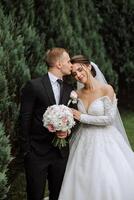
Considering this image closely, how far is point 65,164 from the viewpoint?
20.5ft

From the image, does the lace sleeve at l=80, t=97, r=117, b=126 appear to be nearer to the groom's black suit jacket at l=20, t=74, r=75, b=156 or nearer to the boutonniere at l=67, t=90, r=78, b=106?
the boutonniere at l=67, t=90, r=78, b=106

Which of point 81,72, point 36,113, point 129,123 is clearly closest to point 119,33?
point 129,123

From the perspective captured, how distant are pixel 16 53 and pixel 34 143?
3.83 ft

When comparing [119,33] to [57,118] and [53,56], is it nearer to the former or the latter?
[53,56]

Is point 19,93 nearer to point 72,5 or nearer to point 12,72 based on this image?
point 12,72

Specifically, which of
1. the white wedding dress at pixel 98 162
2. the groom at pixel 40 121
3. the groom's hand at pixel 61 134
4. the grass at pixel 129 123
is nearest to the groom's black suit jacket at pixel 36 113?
the groom at pixel 40 121

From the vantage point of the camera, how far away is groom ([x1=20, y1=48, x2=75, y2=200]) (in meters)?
5.98

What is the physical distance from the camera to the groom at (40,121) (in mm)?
5980

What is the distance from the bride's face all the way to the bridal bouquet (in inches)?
19.5

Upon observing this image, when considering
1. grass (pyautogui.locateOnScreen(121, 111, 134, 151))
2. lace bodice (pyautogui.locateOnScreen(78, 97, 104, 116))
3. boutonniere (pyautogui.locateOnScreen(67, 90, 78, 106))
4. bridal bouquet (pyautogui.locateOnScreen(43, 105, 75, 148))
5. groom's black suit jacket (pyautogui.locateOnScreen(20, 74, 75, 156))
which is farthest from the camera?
grass (pyautogui.locateOnScreen(121, 111, 134, 151))

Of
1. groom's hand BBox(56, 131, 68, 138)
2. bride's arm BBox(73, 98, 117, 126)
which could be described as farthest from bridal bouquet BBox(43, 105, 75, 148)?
bride's arm BBox(73, 98, 117, 126)

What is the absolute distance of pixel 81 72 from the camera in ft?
20.8

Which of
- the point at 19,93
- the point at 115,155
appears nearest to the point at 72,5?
the point at 19,93

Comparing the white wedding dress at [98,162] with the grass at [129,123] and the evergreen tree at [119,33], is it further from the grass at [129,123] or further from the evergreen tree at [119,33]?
the evergreen tree at [119,33]
